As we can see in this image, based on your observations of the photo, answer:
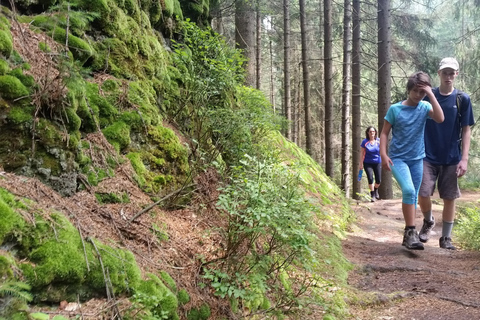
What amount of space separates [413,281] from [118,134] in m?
3.53

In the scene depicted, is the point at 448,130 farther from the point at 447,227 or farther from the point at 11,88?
the point at 11,88

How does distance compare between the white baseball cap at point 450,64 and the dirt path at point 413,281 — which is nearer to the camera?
the dirt path at point 413,281

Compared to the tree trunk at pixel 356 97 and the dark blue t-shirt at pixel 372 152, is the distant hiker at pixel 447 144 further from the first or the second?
the tree trunk at pixel 356 97

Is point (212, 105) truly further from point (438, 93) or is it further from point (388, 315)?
point (388, 315)

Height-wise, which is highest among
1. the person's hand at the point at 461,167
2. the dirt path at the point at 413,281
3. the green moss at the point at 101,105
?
the green moss at the point at 101,105

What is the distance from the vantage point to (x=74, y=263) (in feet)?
6.22

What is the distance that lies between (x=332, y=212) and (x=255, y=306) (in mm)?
4305

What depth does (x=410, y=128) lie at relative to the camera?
4465 millimetres

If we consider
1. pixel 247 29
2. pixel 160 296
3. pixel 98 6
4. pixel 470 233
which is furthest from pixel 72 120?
Answer: pixel 247 29

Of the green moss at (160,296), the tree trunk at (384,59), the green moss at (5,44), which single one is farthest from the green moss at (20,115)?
the tree trunk at (384,59)

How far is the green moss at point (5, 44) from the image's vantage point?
103 inches

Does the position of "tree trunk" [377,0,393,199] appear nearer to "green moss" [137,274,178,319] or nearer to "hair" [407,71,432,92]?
"hair" [407,71,432,92]

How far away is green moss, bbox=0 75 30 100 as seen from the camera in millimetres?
2482

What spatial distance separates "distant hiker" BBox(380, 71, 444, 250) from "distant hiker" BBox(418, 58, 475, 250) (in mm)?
268
